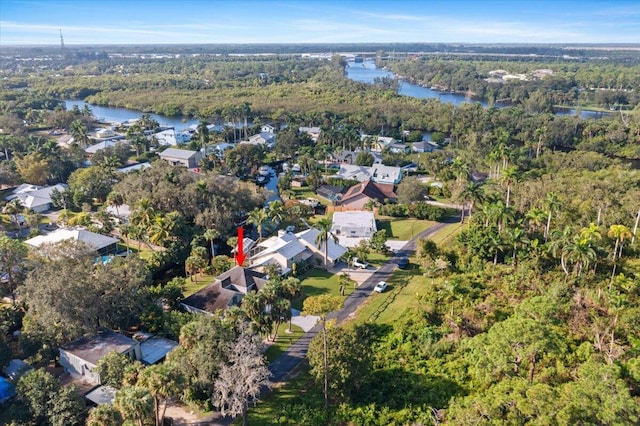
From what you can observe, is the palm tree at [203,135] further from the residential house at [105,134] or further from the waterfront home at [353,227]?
the waterfront home at [353,227]

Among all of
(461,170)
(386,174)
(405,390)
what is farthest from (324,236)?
(386,174)

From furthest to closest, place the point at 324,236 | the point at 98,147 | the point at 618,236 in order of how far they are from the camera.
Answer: the point at 98,147, the point at 324,236, the point at 618,236

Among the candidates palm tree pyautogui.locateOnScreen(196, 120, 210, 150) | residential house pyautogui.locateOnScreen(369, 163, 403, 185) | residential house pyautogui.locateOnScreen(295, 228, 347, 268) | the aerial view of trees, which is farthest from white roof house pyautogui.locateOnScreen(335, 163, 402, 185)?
palm tree pyautogui.locateOnScreen(196, 120, 210, 150)

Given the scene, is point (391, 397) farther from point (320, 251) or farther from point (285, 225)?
point (285, 225)

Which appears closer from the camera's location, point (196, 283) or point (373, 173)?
point (196, 283)

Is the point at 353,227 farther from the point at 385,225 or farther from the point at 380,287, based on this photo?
the point at 380,287

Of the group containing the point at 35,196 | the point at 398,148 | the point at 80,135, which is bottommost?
the point at 35,196

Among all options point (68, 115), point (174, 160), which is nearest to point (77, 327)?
point (174, 160)
